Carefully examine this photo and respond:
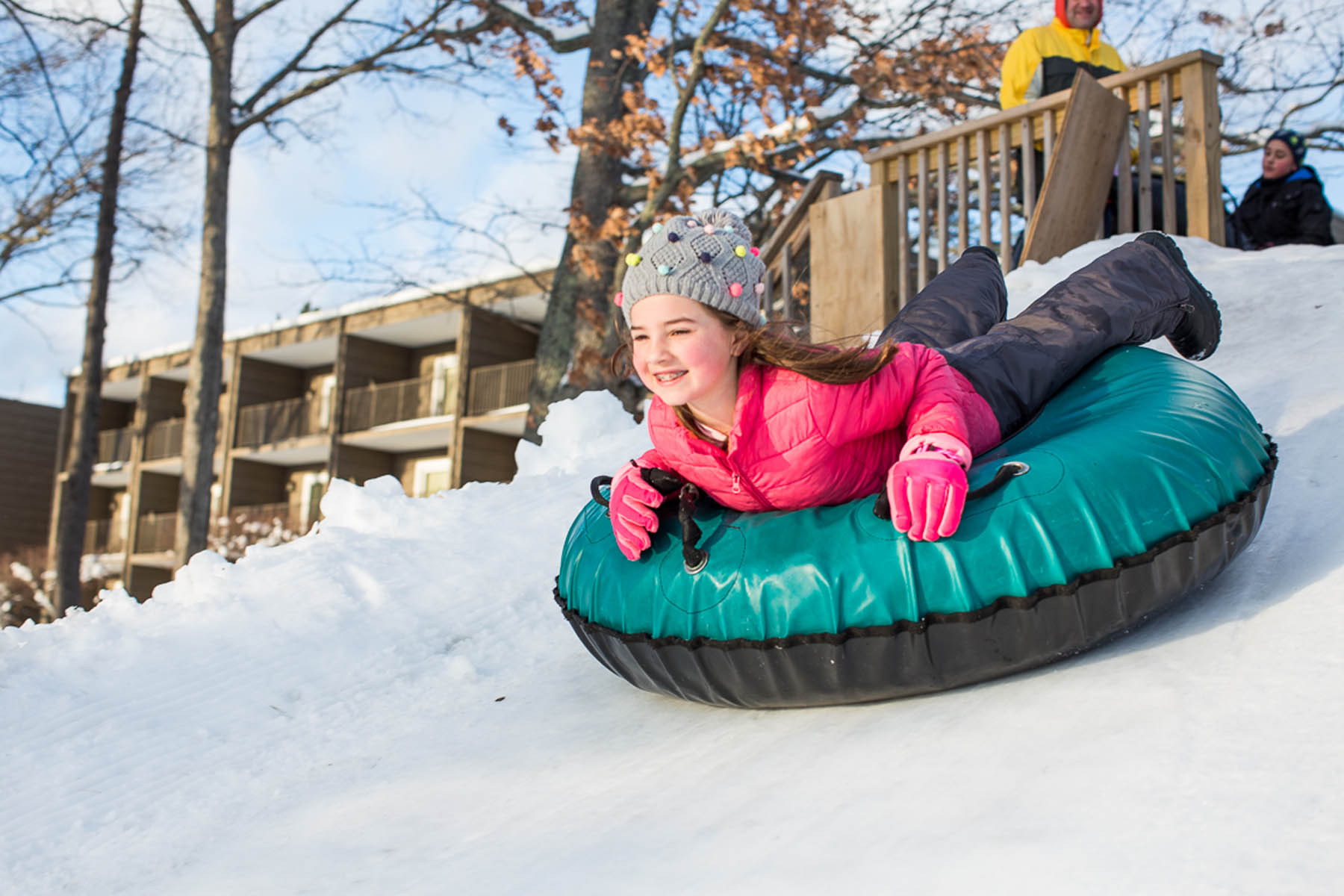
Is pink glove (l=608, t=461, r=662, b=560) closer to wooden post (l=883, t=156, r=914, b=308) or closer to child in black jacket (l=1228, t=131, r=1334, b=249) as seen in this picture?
wooden post (l=883, t=156, r=914, b=308)

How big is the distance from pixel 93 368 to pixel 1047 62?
8565mm

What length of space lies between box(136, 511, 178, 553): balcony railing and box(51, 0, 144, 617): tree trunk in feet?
33.1

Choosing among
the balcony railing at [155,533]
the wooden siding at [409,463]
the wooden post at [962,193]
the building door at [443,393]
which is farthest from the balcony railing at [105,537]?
the wooden post at [962,193]

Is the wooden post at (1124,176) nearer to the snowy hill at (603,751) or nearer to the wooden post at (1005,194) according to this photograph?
the wooden post at (1005,194)

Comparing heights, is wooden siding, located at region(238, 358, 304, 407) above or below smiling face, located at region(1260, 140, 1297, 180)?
below

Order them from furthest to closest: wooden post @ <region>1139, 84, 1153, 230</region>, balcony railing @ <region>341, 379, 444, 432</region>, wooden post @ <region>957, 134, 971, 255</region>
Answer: balcony railing @ <region>341, 379, 444, 432</region>
wooden post @ <region>957, 134, 971, 255</region>
wooden post @ <region>1139, 84, 1153, 230</region>

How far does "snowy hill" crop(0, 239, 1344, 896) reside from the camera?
1336 millimetres

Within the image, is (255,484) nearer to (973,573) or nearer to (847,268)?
(847,268)

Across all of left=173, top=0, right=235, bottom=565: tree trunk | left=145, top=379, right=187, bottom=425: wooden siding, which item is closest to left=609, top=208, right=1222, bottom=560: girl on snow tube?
left=173, top=0, right=235, bottom=565: tree trunk

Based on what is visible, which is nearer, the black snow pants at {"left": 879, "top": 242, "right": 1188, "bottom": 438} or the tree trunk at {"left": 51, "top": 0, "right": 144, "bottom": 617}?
the black snow pants at {"left": 879, "top": 242, "right": 1188, "bottom": 438}

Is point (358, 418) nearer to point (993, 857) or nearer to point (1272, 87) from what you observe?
point (1272, 87)

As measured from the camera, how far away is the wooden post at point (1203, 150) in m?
4.39

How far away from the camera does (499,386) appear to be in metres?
15.4

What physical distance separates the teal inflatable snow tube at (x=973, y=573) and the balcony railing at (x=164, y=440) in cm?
2010
